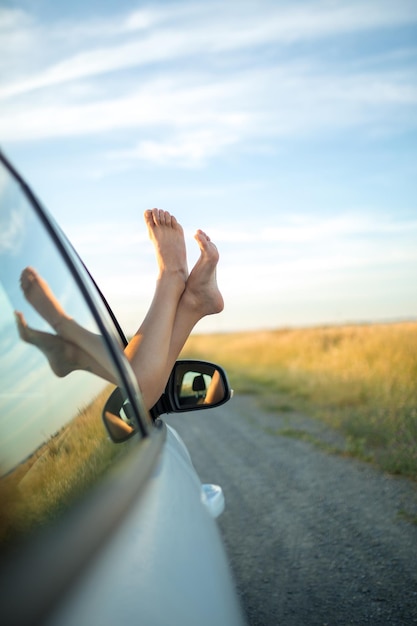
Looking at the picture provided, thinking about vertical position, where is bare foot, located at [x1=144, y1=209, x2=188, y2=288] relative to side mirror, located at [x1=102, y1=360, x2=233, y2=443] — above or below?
above

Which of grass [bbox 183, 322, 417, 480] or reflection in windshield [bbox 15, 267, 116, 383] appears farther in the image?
grass [bbox 183, 322, 417, 480]

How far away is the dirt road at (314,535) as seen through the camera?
9.78 ft

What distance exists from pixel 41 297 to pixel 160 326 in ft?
3.74

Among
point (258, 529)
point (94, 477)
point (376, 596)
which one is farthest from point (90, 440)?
point (258, 529)

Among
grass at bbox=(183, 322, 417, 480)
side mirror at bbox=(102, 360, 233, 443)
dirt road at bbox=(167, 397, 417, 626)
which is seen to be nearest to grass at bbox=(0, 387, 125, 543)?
side mirror at bbox=(102, 360, 233, 443)

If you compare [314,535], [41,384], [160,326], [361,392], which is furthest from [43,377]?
[361,392]

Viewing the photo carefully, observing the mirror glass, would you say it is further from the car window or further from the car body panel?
the car window

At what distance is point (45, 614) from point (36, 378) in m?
0.50

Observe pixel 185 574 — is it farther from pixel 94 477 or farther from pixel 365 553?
pixel 365 553

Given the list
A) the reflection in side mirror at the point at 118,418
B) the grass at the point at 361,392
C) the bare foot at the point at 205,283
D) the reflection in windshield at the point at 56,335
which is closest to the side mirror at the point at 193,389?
the bare foot at the point at 205,283

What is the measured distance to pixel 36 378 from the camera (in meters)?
1.11

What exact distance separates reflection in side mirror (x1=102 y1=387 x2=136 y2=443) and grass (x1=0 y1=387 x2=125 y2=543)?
0.11 feet

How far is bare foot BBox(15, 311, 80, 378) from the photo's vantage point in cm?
112

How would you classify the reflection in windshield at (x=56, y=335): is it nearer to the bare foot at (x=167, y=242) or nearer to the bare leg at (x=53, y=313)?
the bare leg at (x=53, y=313)
